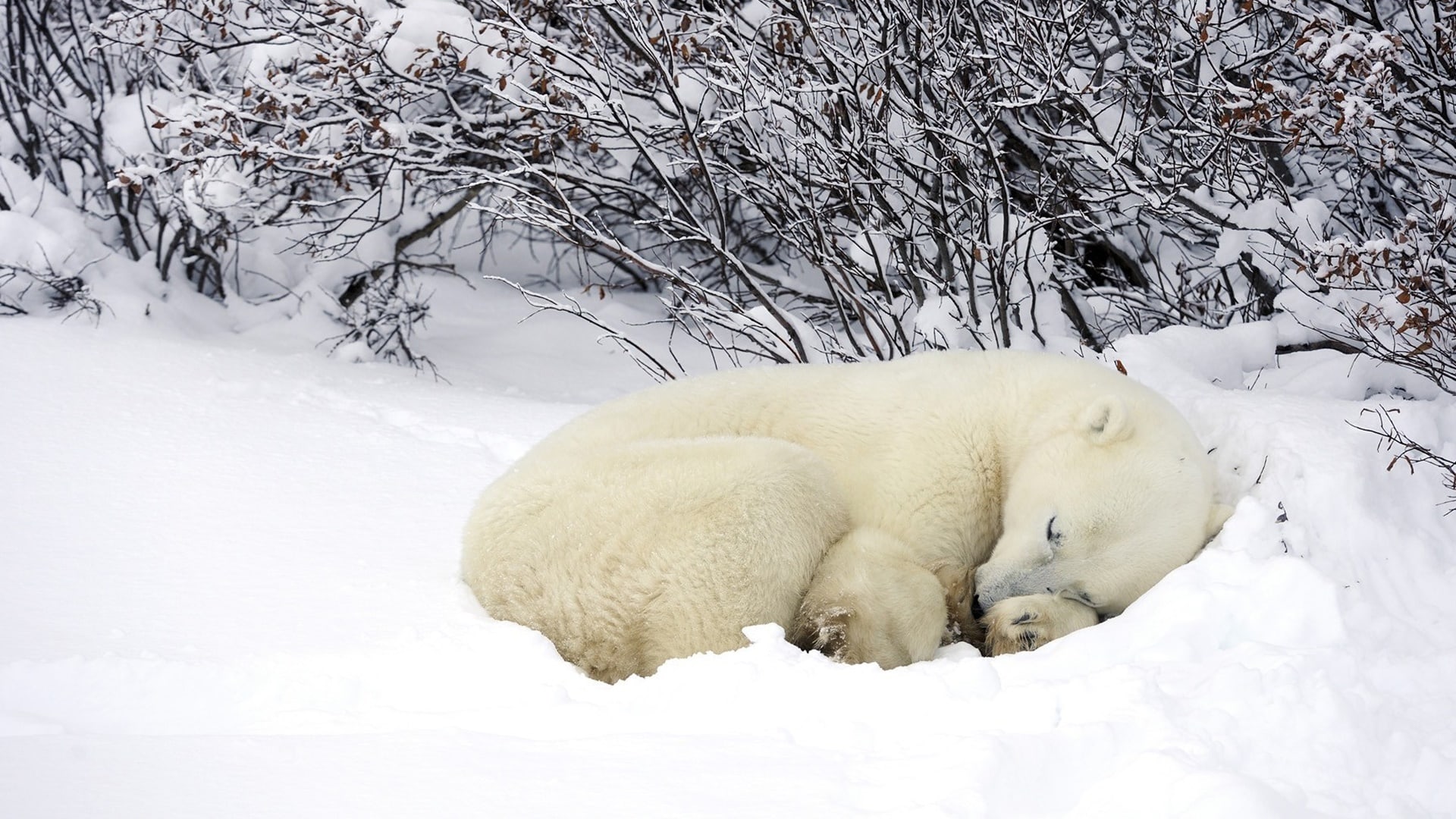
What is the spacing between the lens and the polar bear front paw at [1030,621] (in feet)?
8.66

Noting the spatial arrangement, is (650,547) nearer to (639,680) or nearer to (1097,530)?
(639,680)

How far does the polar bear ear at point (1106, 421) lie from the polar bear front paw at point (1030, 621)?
1.49ft

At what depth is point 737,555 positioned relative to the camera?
8.30 feet

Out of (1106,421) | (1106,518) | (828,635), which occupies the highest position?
(1106,421)

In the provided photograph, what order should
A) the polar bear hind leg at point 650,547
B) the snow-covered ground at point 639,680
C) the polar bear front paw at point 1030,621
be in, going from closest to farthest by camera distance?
the snow-covered ground at point 639,680, the polar bear hind leg at point 650,547, the polar bear front paw at point 1030,621

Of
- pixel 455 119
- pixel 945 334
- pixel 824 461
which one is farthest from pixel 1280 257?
pixel 455 119

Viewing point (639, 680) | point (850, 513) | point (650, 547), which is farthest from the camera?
point (850, 513)

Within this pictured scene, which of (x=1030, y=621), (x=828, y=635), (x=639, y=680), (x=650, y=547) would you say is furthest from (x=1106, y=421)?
(x=639, y=680)

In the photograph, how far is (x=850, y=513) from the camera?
2934mm

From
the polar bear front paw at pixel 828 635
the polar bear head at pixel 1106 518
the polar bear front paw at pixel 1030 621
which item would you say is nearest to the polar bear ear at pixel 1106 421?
the polar bear head at pixel 1106 518

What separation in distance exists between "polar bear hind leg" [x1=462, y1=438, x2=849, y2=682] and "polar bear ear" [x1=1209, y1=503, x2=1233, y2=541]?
38.5 inches

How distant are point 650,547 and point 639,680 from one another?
0.37m

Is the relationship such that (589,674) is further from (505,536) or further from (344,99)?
(344,99)

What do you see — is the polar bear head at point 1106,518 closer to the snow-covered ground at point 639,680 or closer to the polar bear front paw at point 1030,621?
the polar bear front paw at point 1030,621
